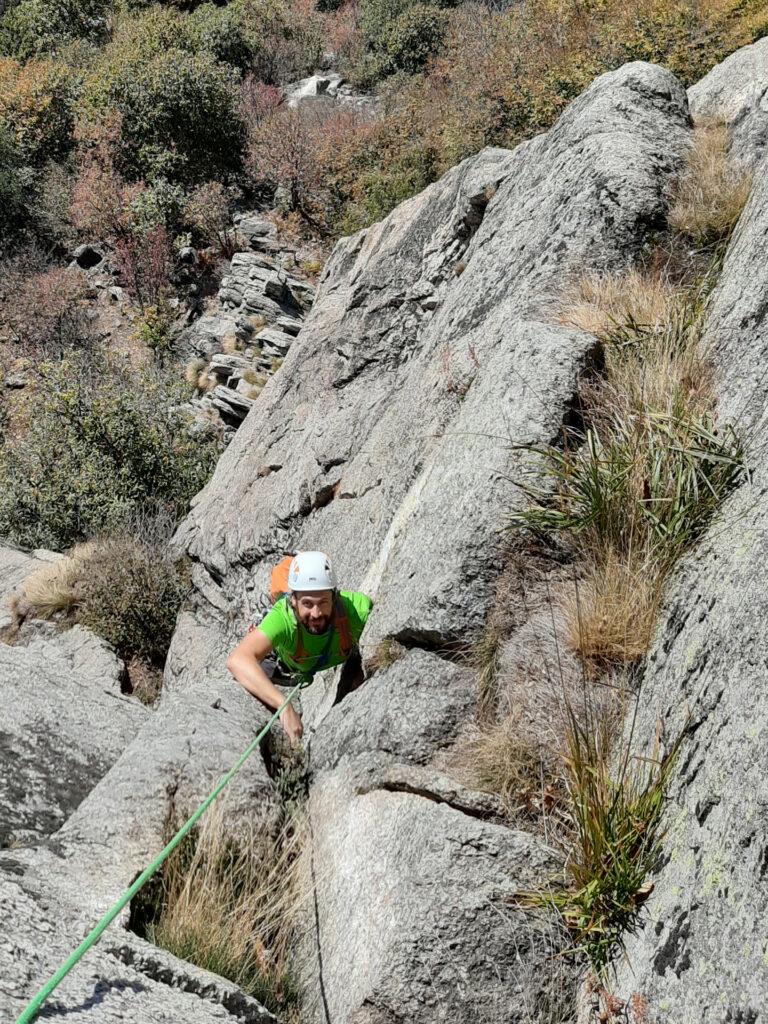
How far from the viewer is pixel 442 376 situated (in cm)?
638

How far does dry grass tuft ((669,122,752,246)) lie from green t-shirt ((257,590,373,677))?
3257mm

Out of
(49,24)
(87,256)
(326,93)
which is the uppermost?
(49,24)

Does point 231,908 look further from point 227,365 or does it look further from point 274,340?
point 274,340

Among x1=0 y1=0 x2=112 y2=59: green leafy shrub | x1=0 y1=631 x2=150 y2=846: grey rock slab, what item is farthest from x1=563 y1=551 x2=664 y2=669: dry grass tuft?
x1=0 y1=0 x2=112 y2=59: green leafy shrub

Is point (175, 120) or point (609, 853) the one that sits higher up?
point (175, 120)

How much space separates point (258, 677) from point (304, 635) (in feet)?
1.29

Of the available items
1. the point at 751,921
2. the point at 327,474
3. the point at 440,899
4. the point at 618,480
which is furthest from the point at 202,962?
the point at 327,474

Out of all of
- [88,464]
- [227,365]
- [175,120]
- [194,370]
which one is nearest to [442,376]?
[88,464]

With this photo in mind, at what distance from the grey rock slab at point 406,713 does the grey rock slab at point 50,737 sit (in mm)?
1297

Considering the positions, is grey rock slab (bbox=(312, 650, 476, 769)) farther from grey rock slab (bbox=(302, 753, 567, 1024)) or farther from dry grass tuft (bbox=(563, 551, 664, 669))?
dry grass tuft (bbox=(563, 551, 664, 669))

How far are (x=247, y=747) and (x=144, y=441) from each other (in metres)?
9.87

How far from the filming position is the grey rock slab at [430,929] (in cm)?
317

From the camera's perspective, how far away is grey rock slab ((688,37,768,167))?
621 cm

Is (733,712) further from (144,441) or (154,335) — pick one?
(154,335)
